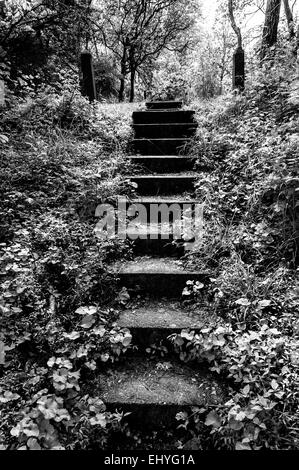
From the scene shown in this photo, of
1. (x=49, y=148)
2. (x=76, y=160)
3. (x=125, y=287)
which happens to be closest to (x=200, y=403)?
(x=125, y=287)

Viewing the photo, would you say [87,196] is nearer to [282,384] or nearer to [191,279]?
[191,279]

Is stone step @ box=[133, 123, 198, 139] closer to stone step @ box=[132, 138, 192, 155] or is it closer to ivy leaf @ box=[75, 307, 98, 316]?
stone step @ box=[132, 138, 192, 155]

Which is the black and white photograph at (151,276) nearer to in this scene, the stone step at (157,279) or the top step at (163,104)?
the stone step at (157,279)

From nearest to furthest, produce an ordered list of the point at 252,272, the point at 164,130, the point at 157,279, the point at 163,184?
1. the point at 252,272
2. the point at 157,279
3. the point at 163,184
4. the point at 164,130

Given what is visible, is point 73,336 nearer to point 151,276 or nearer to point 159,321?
point 159,321

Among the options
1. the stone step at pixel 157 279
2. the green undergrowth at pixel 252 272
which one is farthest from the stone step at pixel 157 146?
the stone step at pixel 157 279

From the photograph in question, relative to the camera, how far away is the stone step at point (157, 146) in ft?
17.0

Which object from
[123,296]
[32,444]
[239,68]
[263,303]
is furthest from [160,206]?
[239,68]

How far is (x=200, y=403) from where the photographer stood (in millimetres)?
2102

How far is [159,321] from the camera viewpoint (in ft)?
8.61

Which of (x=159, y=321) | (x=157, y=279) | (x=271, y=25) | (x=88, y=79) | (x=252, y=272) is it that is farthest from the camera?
(x=271, y=25)

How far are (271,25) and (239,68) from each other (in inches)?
67.8

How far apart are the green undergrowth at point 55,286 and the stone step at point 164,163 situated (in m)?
0.29
